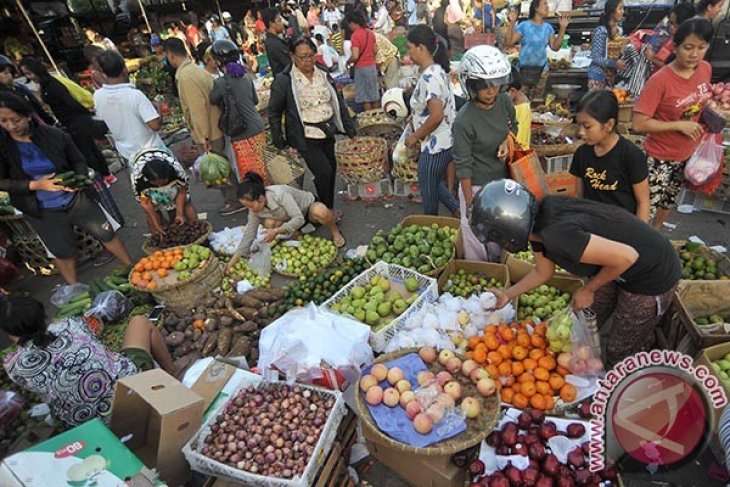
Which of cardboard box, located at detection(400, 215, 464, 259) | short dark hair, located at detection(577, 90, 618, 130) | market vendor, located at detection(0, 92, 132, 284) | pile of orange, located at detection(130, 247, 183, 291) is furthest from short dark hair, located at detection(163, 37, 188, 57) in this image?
short dark hair, located at detection(577, 90, 618, 130)

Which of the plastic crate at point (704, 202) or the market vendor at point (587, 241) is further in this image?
the plastic crate at point (704, 202)

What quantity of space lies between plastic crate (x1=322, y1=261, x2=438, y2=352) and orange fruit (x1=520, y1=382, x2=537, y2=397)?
103 centimetres

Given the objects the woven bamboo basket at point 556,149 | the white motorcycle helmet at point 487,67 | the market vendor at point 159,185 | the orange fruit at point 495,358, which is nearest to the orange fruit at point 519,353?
the orange fruit at point 495,358

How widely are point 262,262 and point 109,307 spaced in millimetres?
1550

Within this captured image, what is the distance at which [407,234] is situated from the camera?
171 inches

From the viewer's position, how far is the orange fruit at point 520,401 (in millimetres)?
2719

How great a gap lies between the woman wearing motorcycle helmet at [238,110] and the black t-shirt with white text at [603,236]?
413 centimetres

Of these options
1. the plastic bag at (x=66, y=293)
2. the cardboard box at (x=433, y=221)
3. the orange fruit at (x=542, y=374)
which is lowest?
the plastic bag at (x=66, y=293)

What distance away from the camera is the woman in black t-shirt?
2.64 metres

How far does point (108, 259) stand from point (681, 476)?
6.37 meters

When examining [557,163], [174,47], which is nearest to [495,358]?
[557,163]

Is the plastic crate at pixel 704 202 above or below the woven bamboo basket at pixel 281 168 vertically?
below

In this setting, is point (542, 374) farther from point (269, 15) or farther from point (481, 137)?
point (269, 15)

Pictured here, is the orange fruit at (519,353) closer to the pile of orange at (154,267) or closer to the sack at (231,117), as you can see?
the pile of orange at (154,267)
